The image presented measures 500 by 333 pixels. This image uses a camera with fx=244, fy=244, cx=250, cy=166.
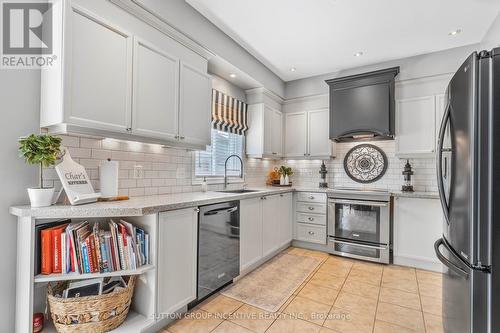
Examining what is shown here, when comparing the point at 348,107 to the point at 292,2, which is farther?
the point at 348,107

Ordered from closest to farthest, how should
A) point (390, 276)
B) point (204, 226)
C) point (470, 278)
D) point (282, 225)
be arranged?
point (470, 278) → point (204, 226) → point (390, 276) → point (282, 225)

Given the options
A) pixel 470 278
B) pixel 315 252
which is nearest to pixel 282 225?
pixel 315 252

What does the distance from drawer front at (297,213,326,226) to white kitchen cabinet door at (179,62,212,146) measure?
2087 millimetres

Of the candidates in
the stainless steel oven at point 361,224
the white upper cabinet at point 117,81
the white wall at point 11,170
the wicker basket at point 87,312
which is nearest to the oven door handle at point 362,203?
the stainless steel oven at point 361,224

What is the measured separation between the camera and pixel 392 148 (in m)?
3.90

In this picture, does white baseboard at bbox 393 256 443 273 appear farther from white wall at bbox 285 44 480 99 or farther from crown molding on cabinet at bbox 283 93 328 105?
crown molding on cabinet at bbox 283 93 328 105

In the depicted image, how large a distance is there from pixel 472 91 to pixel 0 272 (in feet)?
9.85

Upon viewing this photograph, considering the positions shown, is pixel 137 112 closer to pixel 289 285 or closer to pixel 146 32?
pixel 146 32

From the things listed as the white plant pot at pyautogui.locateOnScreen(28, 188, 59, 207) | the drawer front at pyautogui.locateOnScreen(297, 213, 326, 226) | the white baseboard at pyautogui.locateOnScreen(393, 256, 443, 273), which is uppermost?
the white plant pot at pyautogui.locateOnScreen(28, 188, 59, 207)

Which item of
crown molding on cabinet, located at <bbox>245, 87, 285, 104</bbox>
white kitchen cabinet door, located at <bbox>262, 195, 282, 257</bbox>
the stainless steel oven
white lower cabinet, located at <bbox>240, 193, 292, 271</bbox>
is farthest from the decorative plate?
crown molding on cabinet, located at <bbox>245, 87, 285, 104</bbox>

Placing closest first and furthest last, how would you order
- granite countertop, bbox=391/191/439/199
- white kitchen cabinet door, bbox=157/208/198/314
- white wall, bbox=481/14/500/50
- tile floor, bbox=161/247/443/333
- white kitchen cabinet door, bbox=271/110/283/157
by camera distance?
1. white kitchen cabinet door, bbox=157/208/198/314
2. tile floor, bbox=161/247/443/333
3. white wall, bbox=481/14/500/50
4. granite countertop, bbox=391/191/439/199
5. white kitchen cabinet door, bbox=271/110/283/157

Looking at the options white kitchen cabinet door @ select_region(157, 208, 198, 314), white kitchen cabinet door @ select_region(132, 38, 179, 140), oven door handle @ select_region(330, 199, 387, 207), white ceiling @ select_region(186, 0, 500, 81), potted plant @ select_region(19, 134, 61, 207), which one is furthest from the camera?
oven door handle @ select_region(330, 199, 387, 207)

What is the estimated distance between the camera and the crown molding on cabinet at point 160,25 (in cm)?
200

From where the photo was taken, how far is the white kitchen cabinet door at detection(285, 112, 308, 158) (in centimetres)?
442
